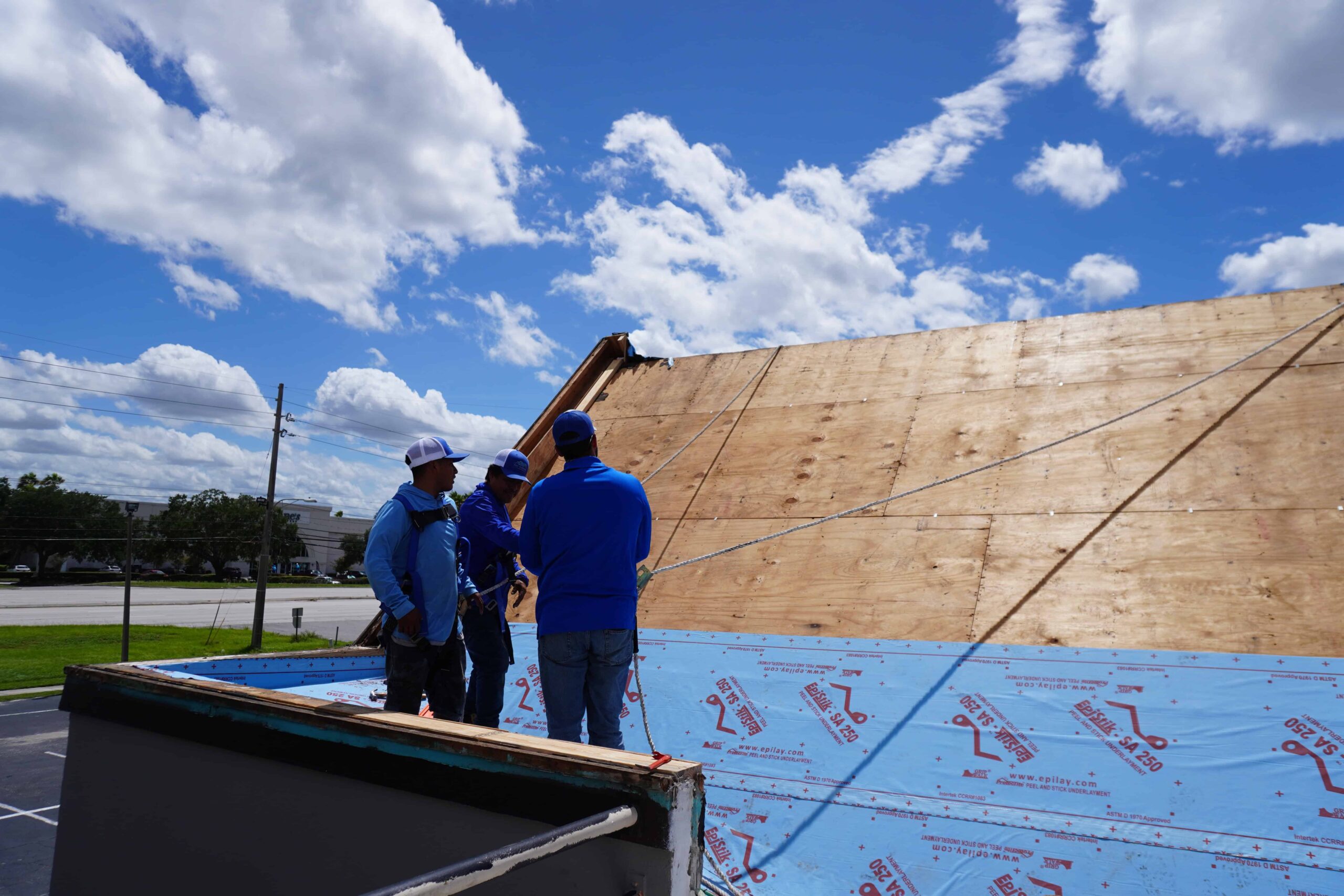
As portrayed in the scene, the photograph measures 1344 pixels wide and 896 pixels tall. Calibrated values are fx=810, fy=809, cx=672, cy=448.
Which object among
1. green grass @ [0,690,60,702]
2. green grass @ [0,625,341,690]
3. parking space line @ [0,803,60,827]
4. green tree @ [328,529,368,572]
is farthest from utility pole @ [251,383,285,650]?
green tree @ [328,529,368,572]

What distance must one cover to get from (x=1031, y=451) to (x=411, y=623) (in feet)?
10.5

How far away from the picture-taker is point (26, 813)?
→ 5840 mm

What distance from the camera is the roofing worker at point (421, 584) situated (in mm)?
3074

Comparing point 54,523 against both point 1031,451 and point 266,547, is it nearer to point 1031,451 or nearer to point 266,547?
point 266,547

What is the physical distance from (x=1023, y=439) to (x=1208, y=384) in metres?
0.99

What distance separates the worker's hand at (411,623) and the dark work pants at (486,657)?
53 centimetres

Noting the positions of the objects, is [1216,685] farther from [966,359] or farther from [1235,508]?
[966,359]

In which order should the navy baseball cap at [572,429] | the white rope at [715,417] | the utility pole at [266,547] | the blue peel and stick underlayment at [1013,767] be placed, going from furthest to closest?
the utility pole at [266,547] → the white rope at [715,417] → the navy baseball cap at [572,429] → the blue peel and stick underlayment at [1013,767]

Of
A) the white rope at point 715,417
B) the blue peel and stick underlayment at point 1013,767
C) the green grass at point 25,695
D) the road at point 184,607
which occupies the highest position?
the white rope at point 715,417

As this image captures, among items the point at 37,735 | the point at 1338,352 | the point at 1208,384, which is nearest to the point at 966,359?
the point at 1208,384

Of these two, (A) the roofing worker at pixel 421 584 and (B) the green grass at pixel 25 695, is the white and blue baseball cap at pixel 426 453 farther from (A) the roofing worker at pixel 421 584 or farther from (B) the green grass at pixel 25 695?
(B) the green grass at pixel 25 695

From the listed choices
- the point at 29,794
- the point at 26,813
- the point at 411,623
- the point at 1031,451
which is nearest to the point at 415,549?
the point at 411,623

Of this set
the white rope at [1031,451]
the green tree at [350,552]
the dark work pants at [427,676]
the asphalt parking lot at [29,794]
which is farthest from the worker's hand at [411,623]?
the green tree at [350,552]

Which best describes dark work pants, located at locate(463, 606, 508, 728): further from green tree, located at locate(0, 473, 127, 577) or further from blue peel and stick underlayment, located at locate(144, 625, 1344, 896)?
green tree, located at locate(0, 473, 127, 577)
